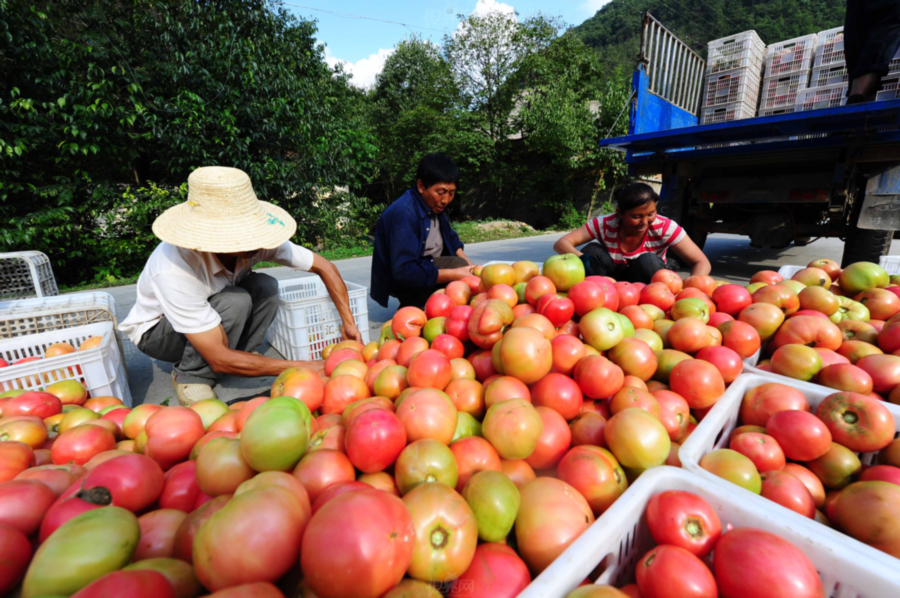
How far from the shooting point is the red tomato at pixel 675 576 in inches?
32.9

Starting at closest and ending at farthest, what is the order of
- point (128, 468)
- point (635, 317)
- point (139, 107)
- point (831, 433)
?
point (128, 468) → point (831, 433) → point (635, 317) → point (139, 107)

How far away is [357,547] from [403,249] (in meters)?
2.91

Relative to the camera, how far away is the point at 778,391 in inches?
58.3

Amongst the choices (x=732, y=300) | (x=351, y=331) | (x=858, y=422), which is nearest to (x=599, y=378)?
(x=858, y=422)

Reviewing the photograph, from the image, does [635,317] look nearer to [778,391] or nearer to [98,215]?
[778,391]

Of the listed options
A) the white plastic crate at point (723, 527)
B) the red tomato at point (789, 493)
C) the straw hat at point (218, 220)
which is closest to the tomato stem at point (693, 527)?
the white plastic crate at point (723, 527)

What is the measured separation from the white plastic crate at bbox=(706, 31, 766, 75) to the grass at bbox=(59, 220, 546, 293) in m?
7.07

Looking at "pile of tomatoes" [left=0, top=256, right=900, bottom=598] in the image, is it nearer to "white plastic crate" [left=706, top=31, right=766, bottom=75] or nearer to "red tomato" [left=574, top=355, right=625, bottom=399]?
"red tomato" [left=574, top=355, right=625, bottom=399]

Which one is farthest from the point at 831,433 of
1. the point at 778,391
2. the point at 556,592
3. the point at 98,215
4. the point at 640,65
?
the point at 98,215

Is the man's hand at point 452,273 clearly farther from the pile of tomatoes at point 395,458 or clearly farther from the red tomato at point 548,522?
the red tomato at point 548,522

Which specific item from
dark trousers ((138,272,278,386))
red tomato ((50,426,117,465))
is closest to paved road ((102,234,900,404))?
dark trousers ((138,272,278,386))

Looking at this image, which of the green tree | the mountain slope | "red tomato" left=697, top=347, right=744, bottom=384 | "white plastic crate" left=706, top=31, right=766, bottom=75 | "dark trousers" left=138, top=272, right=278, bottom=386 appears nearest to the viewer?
"red tomato" left=697, top=347, right=744, bottom=384

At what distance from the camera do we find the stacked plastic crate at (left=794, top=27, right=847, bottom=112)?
6.78m

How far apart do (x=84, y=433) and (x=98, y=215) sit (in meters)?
8.79
